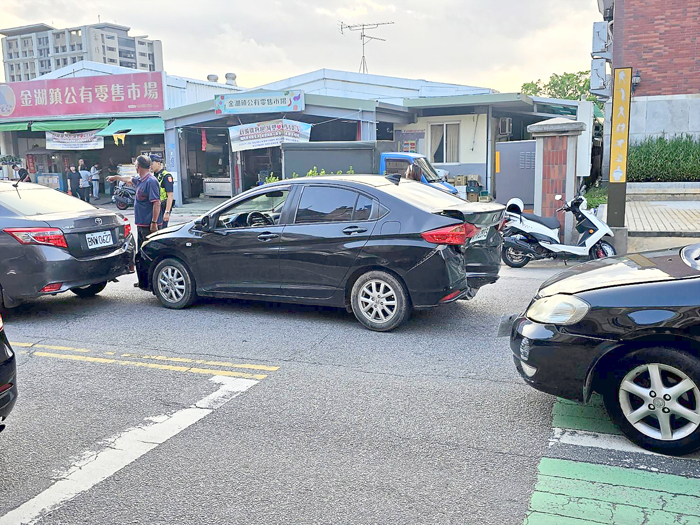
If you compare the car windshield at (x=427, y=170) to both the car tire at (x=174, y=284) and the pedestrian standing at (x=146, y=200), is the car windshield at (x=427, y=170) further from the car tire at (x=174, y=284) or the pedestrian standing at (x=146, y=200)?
the car tire at (x=174, y=284)

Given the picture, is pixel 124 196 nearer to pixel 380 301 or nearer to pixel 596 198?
pixel 596 198

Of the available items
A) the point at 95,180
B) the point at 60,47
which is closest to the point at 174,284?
the point at 95,180

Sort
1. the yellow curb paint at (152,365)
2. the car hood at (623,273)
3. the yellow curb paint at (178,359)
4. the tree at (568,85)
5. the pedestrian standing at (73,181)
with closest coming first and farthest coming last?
the car hood at (623,273), the yellow curb paint at (152,365), the yellow curb paint at (178,359), the pedestrian standing at (73,181), the tree at (568,85)

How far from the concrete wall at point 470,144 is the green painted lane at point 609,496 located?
20517 millimetres

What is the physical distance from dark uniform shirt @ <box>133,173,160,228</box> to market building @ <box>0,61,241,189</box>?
1580 cm

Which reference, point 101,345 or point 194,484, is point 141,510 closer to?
point 194,484

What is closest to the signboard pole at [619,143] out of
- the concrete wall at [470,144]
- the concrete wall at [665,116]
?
the concrete wall at [665,116]

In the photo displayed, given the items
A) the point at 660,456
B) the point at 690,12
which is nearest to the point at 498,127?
the point at 690,12

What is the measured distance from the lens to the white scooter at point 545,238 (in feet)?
33.0

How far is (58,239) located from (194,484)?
4.56 metres

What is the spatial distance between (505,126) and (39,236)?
21.1 meters

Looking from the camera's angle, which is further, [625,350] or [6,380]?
[625,350]

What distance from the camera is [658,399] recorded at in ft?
12.5

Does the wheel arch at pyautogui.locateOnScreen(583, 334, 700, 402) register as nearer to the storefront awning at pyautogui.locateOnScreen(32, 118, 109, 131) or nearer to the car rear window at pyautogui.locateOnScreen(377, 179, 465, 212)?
the car rear window at pyautogui.locateOnScreen(377, 179, 465, 212)
